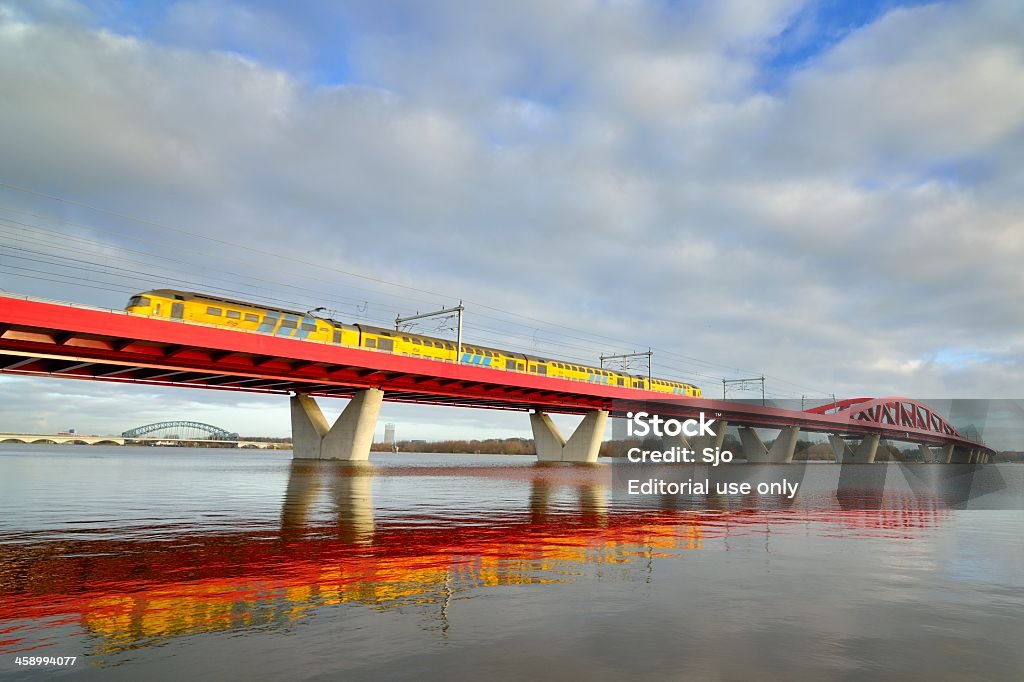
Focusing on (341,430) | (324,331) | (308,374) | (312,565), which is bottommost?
(312,565)

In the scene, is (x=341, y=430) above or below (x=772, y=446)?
below

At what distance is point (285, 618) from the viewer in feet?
22.0

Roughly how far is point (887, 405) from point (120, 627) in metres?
162

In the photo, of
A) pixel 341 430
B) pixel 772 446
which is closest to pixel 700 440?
pixel 772 446

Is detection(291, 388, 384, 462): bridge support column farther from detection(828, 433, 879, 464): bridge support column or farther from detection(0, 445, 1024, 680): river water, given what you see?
detection(828, 433, 879, 464): bridge support column

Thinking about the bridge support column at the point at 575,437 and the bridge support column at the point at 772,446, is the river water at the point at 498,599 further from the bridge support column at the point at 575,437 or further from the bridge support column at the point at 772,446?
the bridge support column at the point at 772,446

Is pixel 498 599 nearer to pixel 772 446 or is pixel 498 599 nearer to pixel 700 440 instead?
pixel 700 440

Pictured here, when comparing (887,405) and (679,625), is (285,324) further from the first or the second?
(887,405)

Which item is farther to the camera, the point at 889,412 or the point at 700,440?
the point at 889,412

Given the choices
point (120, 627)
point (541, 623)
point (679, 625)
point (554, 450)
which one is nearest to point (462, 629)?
point (541, 623)

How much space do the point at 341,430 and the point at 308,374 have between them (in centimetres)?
784

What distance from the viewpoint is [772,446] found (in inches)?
4242

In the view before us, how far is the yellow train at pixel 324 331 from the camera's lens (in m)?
39.1

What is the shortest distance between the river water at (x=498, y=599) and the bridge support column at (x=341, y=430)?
114 feet
